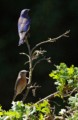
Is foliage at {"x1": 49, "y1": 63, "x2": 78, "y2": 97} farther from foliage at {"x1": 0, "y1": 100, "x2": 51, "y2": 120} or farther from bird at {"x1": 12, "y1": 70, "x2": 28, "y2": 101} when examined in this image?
bird at {"x1": 12, "y1": 70, "x2": 28, "y2": 101}

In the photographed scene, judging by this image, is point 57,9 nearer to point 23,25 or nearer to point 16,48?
point 16,48

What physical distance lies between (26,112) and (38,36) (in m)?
5.36

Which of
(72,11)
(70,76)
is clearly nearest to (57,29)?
(72,11)

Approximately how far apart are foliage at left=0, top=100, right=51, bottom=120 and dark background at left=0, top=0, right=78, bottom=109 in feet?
16.1

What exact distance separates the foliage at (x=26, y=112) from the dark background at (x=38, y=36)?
16.1ft

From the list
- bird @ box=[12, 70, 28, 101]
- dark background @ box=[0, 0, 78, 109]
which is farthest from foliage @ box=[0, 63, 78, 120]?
dark background @ box=[0, 0, 78, 109]

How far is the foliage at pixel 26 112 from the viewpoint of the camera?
1.29 m

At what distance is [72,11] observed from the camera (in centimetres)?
672

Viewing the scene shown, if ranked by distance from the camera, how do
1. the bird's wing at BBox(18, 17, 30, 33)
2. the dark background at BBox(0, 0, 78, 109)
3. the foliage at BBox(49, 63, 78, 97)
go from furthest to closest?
the dark background at BBox(0, 0, 78, 109), the bird's wing at BBox(18, 17, 30, 33), the foliage at BBox(49, 63, 78, 97)

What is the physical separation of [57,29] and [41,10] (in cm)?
41

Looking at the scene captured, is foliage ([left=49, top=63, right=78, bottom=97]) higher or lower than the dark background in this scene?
lower

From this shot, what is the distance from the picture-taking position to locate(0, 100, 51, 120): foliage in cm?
129

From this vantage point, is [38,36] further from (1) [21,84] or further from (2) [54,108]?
(2) [54,108]

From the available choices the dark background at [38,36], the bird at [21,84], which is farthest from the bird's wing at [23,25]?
the dark background at [38,36]
